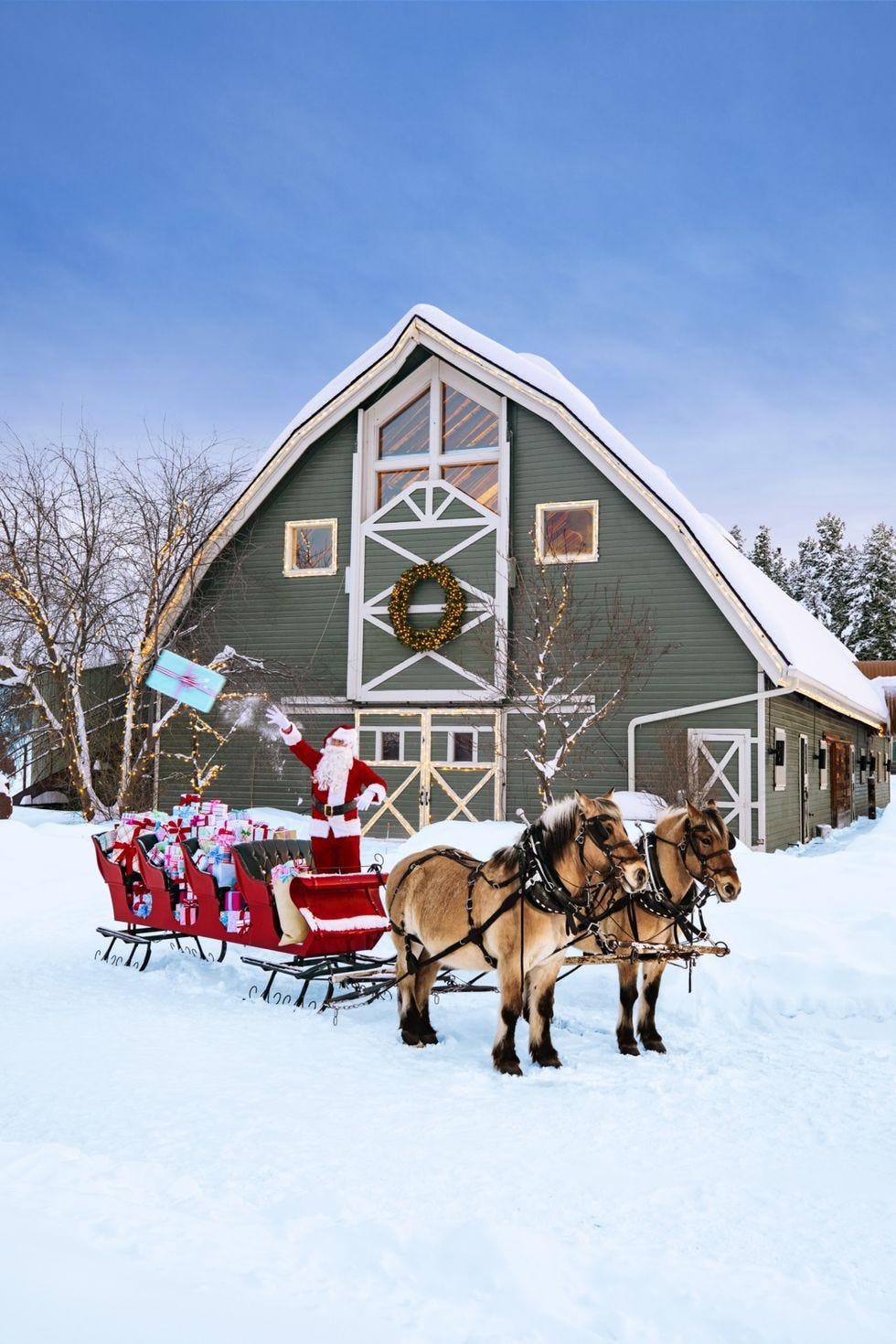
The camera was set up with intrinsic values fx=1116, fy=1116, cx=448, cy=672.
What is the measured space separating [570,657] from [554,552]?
1.87 meters

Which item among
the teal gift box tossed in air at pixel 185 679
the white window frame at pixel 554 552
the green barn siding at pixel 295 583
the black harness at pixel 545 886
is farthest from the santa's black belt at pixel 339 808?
the green barn siding at pixel 295 583

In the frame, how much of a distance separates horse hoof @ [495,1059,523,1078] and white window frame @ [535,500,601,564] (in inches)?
492

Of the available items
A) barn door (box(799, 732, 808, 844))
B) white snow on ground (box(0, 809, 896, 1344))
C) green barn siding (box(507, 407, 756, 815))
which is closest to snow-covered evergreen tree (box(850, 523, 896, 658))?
barn door (box(799, 732, 808, 844))

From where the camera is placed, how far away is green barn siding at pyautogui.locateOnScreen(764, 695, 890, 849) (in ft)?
57.3

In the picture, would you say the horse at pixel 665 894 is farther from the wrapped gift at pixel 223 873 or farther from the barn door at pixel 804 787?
the barn door at pixel 804 787

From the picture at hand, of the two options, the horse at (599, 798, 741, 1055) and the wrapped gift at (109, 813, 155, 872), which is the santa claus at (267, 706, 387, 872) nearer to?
the wrapped gift at (109, 813, 155, 872)

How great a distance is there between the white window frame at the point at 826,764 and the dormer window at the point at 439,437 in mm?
8909

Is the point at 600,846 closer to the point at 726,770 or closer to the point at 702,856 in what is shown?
the point at 702,856

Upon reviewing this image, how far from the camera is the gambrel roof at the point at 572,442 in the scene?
16.7 metres

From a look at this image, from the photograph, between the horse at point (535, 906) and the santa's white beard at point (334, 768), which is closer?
the horse at point (535, 906)

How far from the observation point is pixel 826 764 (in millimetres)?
23547

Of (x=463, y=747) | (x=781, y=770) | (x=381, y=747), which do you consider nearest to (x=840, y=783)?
(x=781, y=770)

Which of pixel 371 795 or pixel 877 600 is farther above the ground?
pixel 877 600

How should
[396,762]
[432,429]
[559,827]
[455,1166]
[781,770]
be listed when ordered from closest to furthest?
[455,1166] → [559,827] → [781,770] → [396,762] → [432,429]
